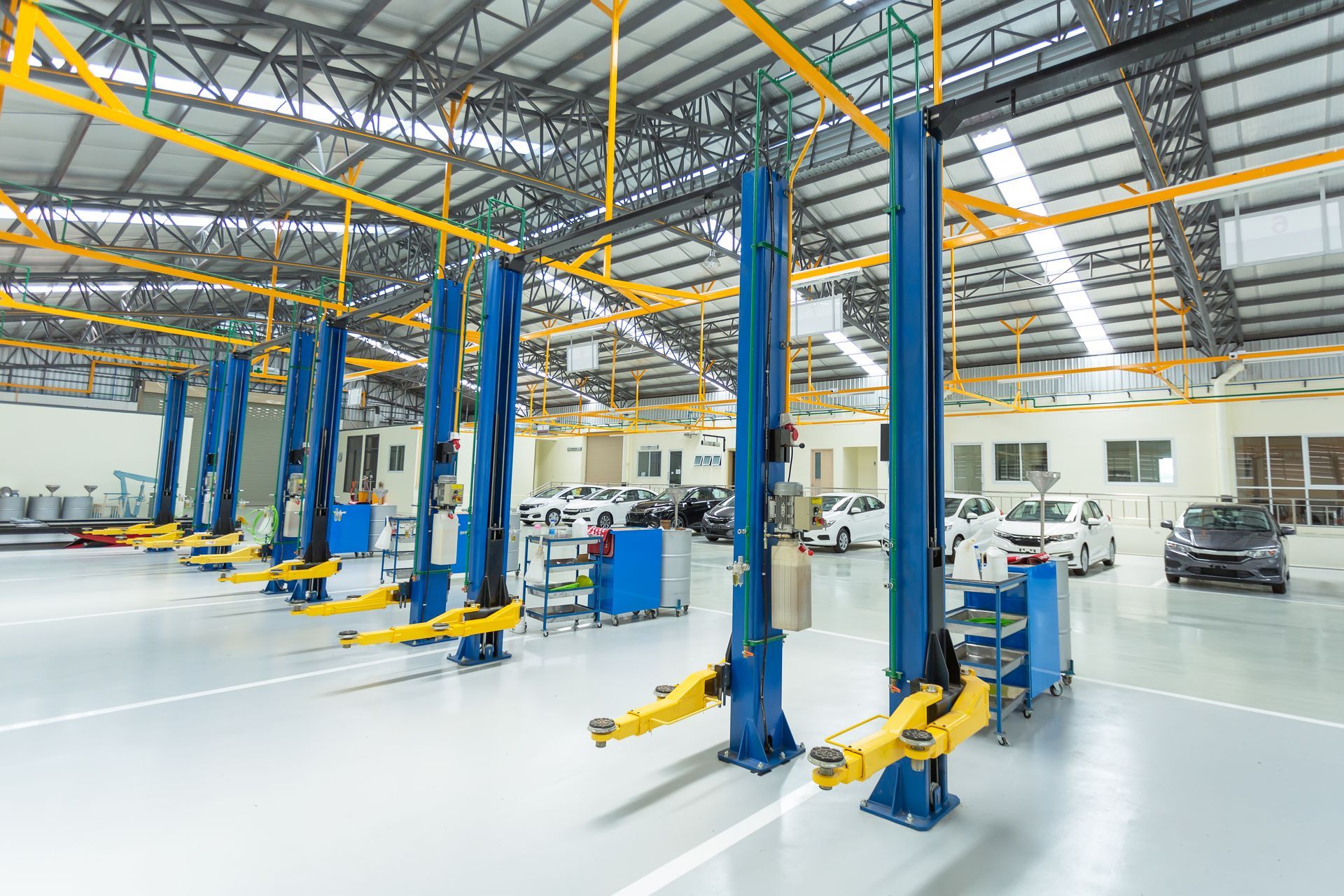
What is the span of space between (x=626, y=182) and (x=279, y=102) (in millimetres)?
4863

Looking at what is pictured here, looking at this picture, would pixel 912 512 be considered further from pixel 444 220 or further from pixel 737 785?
pixel 444 220

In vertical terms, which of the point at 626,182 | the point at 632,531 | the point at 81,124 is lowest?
the point at 632,531

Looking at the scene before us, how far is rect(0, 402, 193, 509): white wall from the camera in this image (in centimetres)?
1688

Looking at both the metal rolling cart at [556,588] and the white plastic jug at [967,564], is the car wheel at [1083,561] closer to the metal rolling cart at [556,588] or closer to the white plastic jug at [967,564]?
the white plastic jug at [967,564]

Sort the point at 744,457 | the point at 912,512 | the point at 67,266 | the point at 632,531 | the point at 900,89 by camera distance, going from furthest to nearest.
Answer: the point at 67,266
the point at 900,89
the point at 632,531
the point at 744,457
the point at 912,512

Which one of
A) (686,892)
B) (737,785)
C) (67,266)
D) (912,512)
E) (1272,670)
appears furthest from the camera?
(67,266)

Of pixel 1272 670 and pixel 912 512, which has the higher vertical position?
pixel 912 512

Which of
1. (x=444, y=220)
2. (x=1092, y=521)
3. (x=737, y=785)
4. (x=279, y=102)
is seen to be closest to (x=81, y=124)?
(x=279, y=102)

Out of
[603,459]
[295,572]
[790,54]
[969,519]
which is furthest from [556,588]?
[603,459]

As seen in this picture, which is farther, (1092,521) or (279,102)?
(1092,521)

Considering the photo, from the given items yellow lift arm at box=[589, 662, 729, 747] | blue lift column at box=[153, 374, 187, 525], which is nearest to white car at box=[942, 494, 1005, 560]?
yellow lift arm at box=[589, 662, 729, 747]

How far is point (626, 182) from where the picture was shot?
33.8 feet

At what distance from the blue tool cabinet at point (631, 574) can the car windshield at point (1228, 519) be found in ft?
29.7

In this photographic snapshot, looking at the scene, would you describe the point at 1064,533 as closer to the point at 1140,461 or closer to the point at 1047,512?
the point at 1047,512
